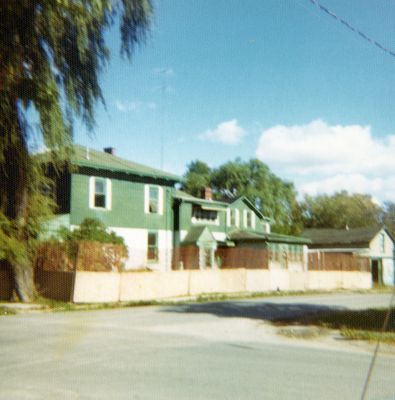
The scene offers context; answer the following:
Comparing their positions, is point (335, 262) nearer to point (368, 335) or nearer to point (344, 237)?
point (344, 237)

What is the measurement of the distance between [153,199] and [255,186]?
44.3 metres

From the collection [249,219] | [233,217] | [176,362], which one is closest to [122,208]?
[233,217]

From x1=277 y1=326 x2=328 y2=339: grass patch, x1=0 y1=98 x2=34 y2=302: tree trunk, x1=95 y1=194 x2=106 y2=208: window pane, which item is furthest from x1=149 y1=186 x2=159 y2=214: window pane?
x1=277 y1=326 x2=328 y2=339: grass patch

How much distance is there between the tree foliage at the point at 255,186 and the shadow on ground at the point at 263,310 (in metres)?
52.5

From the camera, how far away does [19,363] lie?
8656 mm

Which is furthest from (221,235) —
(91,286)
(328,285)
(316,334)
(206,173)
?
(206,173)

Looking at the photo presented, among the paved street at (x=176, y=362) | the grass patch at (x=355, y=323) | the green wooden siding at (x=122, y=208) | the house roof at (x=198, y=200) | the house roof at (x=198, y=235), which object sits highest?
the house roof at (x=198, y=200)

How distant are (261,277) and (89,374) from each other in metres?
23.6

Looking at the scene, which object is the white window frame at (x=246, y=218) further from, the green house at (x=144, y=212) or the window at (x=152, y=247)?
the window at (x=152, y=247)

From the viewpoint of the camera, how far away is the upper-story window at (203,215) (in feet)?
122

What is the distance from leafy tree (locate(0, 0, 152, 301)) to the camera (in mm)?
13383

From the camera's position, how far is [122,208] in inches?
1225

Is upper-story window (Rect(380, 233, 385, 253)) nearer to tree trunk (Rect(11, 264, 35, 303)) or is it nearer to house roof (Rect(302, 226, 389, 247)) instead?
house roof (Rect(302, 226, 389, 247))

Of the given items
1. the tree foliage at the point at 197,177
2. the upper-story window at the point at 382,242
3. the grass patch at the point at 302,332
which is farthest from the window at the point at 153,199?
the tree foliage at the point at 197,177
